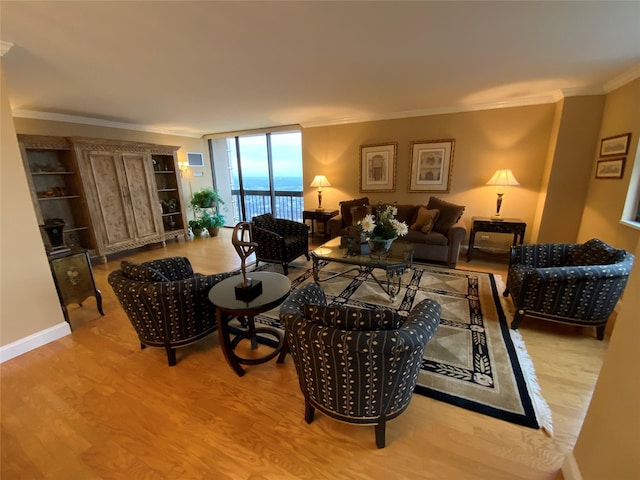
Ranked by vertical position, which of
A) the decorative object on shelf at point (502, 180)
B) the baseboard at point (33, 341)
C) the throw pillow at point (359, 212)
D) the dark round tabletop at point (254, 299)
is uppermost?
the decorative object on shelf at point (502, 180)

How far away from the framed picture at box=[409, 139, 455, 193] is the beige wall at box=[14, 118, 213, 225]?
5.11m

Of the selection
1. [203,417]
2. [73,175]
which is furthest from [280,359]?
[73,175]

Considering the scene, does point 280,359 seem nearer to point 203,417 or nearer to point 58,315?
point 203,417

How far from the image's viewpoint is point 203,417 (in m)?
1.63

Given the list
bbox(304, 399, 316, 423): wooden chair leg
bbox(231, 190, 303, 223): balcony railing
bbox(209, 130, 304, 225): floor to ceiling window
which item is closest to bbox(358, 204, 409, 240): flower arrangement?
bbox(304, 399, 316, 423): wooden chair leg

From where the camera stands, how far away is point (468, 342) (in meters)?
2.25

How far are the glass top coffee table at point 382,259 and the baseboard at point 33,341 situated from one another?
2.55 meters

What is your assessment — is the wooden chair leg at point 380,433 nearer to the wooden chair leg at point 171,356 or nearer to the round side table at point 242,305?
the round side table at point 242,305

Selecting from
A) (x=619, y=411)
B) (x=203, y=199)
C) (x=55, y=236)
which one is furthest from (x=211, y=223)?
(x=619, y=411)

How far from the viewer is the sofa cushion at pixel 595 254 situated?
2.23m

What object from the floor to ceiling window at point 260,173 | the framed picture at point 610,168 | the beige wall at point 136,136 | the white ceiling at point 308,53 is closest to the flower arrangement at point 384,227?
the white ceiling at point 308,53

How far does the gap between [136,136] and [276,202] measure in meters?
3.18

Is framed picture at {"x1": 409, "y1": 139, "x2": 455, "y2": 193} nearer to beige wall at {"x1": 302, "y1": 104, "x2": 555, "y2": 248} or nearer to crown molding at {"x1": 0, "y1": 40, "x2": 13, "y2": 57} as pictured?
beige wall at {"x1": 302, "y1": 104, "x2": 555, "y2": 248}

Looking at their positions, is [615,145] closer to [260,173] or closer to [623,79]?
[623,79]
